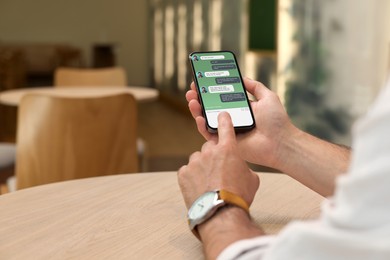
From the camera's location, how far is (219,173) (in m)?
0.94

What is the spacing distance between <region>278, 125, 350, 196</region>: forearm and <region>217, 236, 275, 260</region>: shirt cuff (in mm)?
417

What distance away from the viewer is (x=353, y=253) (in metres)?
0.56

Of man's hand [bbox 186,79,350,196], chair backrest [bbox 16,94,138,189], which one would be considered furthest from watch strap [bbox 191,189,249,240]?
chair backrest [bbox 16,94,138,189]

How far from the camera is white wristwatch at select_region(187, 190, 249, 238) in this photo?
879 mm

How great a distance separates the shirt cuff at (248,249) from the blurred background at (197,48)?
2681mm

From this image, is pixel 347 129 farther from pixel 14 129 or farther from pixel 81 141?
pixel 14 129

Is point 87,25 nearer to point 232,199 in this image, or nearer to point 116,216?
point 116,216

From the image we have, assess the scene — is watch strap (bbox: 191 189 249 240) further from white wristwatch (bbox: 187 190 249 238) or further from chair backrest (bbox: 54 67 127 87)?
chair backrest (bbox: 54 67 127 87)

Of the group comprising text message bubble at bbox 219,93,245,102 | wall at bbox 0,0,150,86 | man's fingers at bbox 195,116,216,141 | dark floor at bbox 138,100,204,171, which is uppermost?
text message bubble at bbox 219,93,245,102

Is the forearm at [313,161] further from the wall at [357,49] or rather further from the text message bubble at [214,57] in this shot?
the wall at [357,49]

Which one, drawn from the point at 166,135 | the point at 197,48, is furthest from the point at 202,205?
the point at 197,48

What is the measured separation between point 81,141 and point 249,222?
1524 mm

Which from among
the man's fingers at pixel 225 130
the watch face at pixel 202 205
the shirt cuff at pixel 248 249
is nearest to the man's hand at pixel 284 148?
the man's fingers at pixel 225 130

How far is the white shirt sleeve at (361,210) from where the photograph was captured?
528 millimetres
